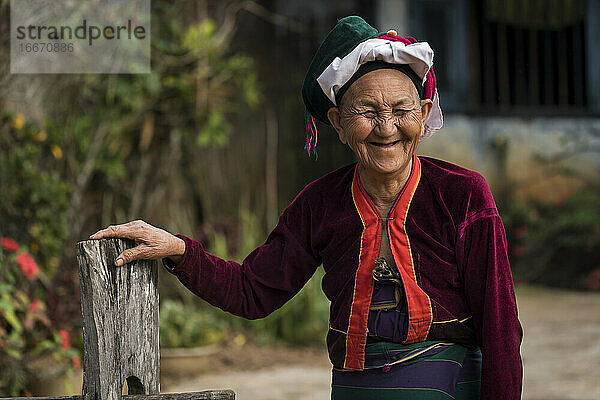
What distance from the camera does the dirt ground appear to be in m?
4.74

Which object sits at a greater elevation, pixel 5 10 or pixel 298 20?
pixel 298 20

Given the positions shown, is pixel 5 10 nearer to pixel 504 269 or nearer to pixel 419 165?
pixel 419 165

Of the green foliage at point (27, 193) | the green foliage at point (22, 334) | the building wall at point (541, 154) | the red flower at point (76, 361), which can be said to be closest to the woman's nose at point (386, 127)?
the green foliage at point (22, 334)

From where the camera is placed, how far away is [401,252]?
193 cm

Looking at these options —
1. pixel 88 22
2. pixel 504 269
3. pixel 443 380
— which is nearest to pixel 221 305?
pixel 443 380

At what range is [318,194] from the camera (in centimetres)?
212

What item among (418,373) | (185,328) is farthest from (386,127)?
(185,328)

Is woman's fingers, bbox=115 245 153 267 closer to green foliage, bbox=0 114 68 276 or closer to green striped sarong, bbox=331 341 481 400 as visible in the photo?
green striped sarong, bbox=331 341 481 400

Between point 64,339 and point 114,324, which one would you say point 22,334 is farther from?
point 114,324

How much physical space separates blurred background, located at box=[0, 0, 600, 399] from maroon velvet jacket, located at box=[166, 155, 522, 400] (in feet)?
6.32

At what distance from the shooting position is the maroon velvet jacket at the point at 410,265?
6.06ft

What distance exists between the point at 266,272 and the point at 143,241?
0.35 metres

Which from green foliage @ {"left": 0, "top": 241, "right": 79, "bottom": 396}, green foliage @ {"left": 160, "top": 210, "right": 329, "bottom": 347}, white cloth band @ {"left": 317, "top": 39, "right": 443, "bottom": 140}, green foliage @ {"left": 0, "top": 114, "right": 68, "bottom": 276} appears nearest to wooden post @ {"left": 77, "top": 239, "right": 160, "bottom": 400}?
white cloth band @ {"left": 317, "top": 39, "right": 443, "bottom": 140}

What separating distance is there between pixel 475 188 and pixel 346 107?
0.36 m
